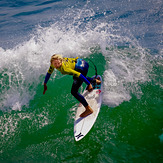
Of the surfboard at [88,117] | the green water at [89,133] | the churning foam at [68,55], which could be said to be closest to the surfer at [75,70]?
the surfboard at [88,117]

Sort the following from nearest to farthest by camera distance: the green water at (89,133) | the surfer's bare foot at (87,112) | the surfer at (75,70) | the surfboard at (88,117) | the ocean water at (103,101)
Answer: the green water at (89,133) → the ocean water at (103,101) → the surfer at (75,70) → the surfboard at (88,117) → the surfer's bare foot at (87,112)

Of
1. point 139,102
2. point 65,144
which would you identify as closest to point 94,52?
point 139,102

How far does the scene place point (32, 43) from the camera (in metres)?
7.69

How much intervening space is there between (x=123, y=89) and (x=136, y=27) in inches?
244

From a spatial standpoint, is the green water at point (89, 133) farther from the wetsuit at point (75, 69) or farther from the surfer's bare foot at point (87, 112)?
the wetsuit at point (75, 69)

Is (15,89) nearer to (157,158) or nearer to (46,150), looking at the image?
(46,150)

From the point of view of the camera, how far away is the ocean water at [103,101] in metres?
3.59

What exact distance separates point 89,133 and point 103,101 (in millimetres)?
1230

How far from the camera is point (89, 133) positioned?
13.0ft

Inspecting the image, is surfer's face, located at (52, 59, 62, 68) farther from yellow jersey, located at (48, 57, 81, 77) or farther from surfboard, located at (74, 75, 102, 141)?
surfboard, located at (74, 75, 102, 141)

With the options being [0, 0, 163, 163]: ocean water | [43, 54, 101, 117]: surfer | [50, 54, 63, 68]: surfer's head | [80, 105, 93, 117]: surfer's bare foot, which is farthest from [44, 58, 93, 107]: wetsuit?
[0, 0, 163, 163]: ocean water

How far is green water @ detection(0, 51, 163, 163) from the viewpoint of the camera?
342 cm

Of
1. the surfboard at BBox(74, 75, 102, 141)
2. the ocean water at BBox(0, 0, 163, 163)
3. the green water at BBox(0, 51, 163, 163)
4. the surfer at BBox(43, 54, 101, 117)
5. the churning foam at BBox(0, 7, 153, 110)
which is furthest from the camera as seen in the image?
the churning foam at BBox(0, 7, 153, 110)

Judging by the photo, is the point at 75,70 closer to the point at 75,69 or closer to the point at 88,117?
the point at 75,69
